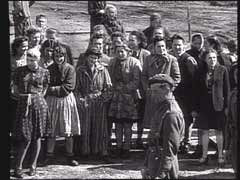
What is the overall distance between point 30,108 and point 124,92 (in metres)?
1.53

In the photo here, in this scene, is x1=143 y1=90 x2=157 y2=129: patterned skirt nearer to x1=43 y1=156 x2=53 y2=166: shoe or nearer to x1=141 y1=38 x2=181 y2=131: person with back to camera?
x1=141 y1=38 x2=181 y2=131: person with back to camera

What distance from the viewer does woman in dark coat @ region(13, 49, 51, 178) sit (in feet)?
26.1

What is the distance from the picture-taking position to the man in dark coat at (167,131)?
23.4 feet

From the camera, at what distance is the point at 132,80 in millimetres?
8859

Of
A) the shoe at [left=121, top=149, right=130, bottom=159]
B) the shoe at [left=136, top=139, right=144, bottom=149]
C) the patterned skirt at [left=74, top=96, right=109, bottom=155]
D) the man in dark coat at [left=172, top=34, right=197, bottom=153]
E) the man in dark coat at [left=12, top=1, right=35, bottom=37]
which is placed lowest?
the shoe at [left=121, top=149, right=130, bottom=159]

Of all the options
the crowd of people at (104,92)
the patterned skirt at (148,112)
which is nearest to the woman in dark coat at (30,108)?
the crowd of people at (104,92)

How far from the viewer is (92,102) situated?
8.69m

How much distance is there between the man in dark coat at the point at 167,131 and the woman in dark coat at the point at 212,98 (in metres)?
1.12

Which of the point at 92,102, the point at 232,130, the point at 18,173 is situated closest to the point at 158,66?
the point at 92,102

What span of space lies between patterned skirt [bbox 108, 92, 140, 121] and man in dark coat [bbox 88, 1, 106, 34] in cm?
276

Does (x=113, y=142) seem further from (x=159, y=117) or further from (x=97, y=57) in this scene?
(x=159, y=117)

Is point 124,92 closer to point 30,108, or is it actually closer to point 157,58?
point 157,58

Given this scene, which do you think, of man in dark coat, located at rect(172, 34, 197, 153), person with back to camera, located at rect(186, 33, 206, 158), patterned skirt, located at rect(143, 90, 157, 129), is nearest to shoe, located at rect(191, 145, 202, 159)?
person with back to camera, located at rect(186, 33, 206, 158)

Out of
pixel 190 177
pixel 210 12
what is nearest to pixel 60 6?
pixel 210 12
